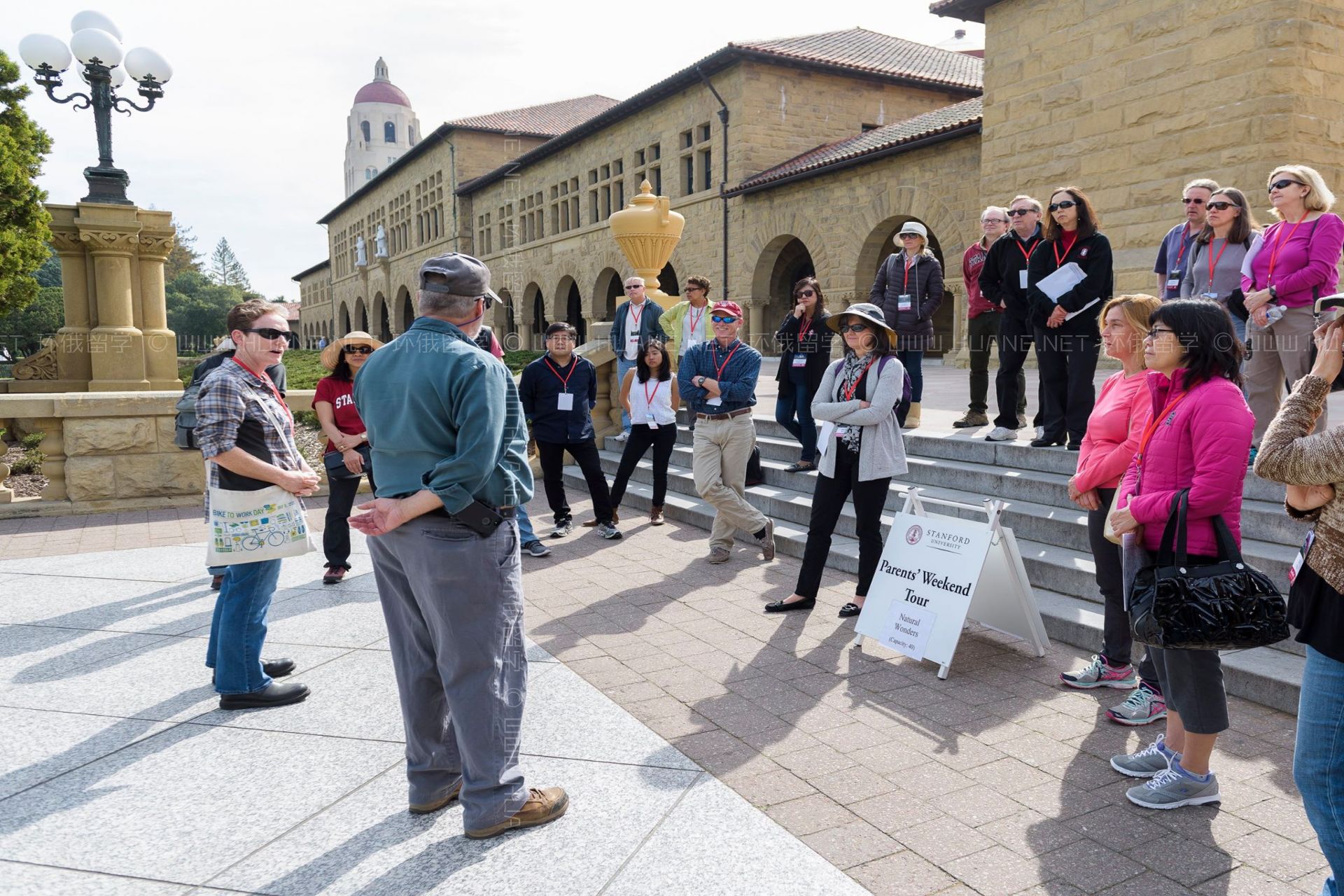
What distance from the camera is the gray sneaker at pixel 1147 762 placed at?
3420 mm

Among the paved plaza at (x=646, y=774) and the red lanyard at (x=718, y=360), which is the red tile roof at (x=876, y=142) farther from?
the paved plaza at (x=646, y=774)

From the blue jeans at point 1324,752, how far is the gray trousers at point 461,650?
2.25 m

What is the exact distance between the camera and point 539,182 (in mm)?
37125

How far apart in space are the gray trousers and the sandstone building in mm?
2593

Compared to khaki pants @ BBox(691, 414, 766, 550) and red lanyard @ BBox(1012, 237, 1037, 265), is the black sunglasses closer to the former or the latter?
khaki pants @ BBox(691, 414, 766, 550)

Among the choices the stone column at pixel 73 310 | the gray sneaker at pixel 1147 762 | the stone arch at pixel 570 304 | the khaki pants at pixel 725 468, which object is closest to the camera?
the gray sneaker at pixel 1147 762

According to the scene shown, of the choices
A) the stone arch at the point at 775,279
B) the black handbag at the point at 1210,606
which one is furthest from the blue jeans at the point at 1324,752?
the stone arch at the point at 775,279

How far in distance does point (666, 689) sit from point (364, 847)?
1784 mm

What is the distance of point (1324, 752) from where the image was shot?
2.24 meters

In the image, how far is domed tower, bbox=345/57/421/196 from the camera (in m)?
104

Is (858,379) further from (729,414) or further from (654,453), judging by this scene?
(654,453)

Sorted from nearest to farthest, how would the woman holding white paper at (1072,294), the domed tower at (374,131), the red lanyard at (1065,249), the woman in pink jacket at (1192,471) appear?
the woman in pink jacket at (1192,471) < the woman holding white paper at (1072,294) < the red lanyard at (1065,249) < the domed tower at (374,131)

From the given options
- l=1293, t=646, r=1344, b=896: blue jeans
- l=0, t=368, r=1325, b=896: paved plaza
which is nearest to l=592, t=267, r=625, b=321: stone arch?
l=0, t=368, r=1325, b=896: paved plaza

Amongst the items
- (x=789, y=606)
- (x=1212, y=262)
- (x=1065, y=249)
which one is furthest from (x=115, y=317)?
(x=1212, y=262)
